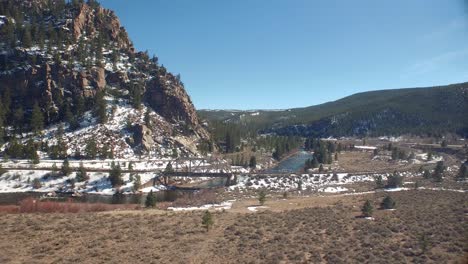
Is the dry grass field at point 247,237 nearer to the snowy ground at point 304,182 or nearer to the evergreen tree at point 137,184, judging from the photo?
the snowy ground at point 304,182

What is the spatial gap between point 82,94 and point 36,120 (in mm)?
16731

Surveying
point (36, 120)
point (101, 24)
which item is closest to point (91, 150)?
point (36, 120)

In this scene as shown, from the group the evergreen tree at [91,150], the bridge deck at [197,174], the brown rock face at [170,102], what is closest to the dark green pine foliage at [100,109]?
the evergreen tree at [91,150]

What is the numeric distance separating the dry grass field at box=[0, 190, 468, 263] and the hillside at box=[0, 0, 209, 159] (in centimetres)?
5952

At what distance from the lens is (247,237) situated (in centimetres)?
2903

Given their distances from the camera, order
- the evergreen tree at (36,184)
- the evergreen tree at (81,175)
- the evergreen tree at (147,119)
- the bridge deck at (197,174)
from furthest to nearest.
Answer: the evergreen tree at (147,119)
the bridge deck at (197,174)
the evergreen tree at (81,175)
the evergreen tree at (36,184)

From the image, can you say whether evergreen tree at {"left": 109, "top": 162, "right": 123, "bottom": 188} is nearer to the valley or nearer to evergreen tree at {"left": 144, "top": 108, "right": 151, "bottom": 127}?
the valley

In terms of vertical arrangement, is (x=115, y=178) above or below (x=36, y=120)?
below

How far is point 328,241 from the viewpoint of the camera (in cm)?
2723

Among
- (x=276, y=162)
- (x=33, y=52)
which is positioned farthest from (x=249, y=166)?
(x=33, y=52)

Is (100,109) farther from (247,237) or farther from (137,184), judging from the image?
(247,237)

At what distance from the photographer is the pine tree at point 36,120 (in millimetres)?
97419

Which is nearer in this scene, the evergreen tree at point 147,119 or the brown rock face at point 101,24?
the evergreen tree at point 147,119

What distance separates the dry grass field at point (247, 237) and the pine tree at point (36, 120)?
71150 mm
